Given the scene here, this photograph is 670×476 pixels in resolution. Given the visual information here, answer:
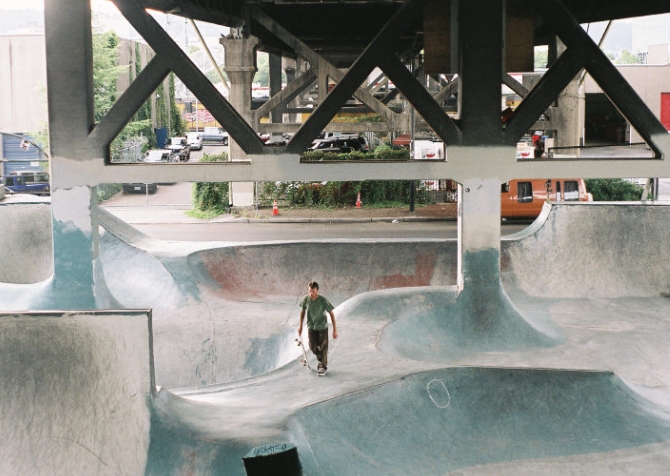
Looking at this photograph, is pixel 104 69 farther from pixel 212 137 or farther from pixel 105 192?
pixel 212 137

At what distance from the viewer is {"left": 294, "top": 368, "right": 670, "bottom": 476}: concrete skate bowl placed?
927 centimetres

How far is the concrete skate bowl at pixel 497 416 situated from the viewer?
9.27 metres

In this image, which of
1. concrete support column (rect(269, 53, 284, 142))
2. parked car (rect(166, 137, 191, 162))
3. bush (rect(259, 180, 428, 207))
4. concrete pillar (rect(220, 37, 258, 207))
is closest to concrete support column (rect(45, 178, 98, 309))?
concrete pillar (rect(220, 37, 258, 207))

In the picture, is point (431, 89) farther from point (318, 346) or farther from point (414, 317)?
point (318, 346)

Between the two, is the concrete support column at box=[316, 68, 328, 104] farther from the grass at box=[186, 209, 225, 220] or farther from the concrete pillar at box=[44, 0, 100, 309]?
the grass at box=[186, 209, 225, 220]

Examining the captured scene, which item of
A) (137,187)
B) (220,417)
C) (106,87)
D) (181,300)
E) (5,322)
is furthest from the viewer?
(106,87)

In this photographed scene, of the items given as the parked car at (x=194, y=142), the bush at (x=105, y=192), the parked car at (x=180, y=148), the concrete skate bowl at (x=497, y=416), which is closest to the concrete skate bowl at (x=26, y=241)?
the concrete skate bowl at (x=497, y=416)

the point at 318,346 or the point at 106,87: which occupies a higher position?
the point at 106,87

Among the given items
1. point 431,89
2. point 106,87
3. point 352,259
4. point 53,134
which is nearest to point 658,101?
point 431,89

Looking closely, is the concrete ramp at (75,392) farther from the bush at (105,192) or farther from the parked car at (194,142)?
the parked car at (194,142)

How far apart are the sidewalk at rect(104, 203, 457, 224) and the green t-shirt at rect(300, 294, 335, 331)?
2031cm

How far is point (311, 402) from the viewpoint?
912 cm

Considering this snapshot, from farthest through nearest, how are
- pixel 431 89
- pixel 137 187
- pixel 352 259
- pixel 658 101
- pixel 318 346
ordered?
pixel 658 101
pixel 137 187
pixel 431 89
pixel 352 259
pixel 318 346

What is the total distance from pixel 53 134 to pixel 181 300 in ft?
13.6
